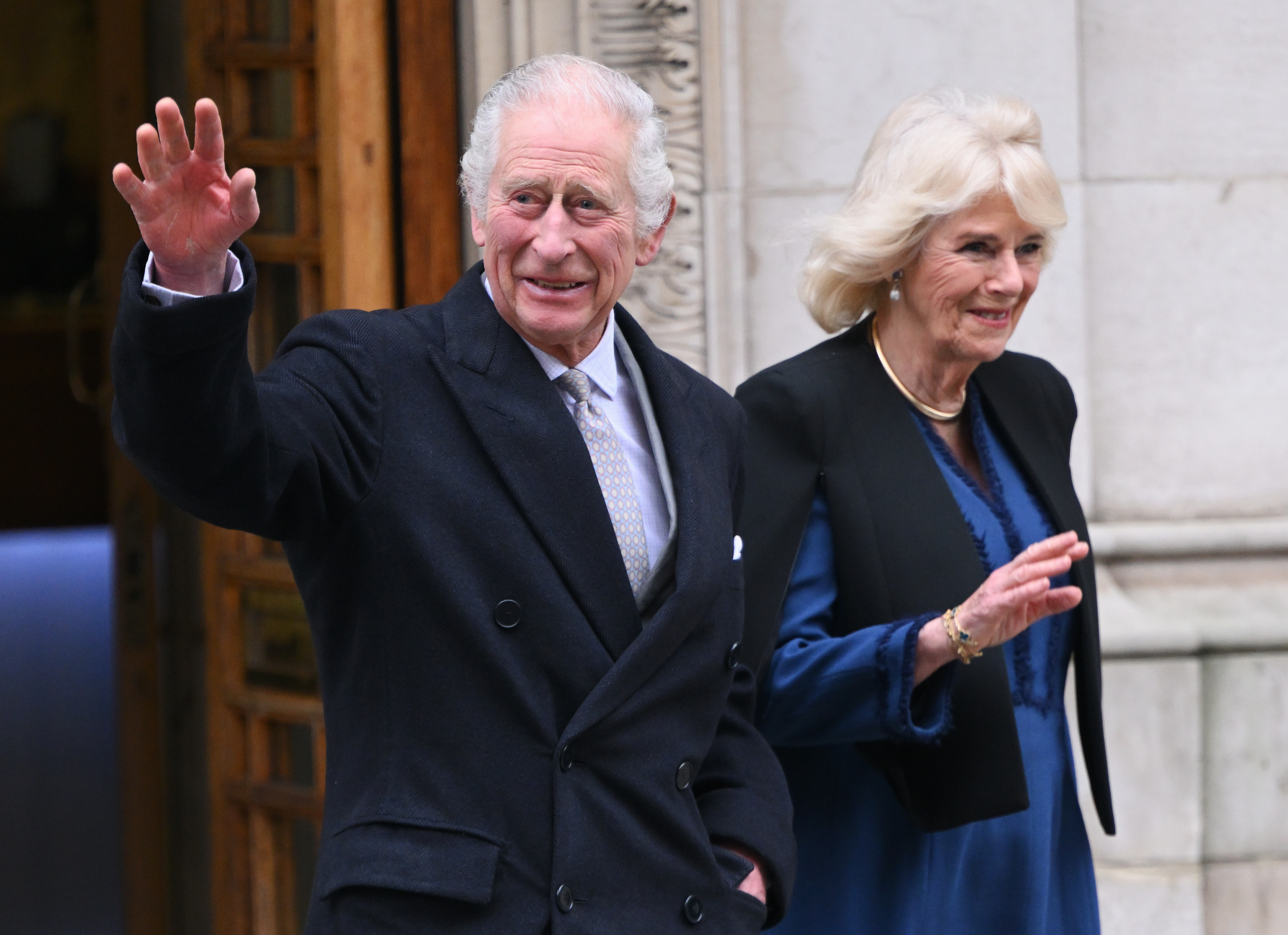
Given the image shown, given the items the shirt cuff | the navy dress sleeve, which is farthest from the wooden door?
the shirt cuff

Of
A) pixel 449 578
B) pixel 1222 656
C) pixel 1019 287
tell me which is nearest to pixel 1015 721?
pixel 1019 287

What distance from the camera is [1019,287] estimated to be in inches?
95.9

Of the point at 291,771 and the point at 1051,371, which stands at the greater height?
the point at 1051,371

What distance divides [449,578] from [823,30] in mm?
2344

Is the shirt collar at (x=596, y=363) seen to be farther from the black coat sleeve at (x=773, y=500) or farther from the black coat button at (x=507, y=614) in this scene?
the black coat sleeve at (x=773, y=500)

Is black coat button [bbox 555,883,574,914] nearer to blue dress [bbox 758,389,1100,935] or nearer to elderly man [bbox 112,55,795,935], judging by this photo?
elderly man [bbox 112,55,795,935]

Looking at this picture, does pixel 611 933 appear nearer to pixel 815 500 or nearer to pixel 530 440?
pixel 530 440

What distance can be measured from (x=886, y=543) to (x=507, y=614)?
0.89 meters

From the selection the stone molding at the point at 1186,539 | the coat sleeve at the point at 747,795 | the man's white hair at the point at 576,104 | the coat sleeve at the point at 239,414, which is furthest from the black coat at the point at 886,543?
the stone molding at the point at 1186,539

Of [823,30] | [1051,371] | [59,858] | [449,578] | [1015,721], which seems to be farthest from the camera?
[59,858]

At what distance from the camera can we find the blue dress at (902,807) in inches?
91.7

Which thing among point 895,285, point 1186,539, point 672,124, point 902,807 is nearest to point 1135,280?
point 1186,539

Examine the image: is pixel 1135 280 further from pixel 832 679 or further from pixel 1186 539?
pixel 832 679

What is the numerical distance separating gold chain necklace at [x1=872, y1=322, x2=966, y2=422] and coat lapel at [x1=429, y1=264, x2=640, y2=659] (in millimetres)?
910
